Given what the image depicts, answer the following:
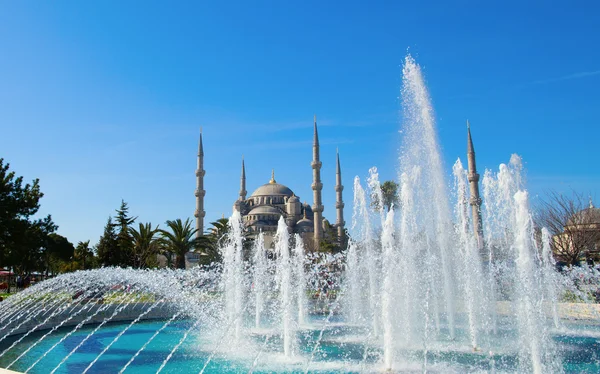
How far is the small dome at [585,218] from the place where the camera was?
90.7ft

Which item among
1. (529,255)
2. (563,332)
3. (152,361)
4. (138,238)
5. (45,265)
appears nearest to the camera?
(529,255)

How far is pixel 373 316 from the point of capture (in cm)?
1164

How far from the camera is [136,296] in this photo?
20.0 meters

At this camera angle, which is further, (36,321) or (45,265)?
(45,265)

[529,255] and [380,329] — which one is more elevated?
[529,255]

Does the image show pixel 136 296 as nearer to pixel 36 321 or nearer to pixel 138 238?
pixel 36 321

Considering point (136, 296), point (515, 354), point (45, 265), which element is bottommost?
point (515, 354)

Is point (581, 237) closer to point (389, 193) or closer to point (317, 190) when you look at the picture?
point (389, 193)

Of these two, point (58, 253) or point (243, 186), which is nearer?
point (58, 253)

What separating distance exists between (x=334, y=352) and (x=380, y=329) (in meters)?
2.08

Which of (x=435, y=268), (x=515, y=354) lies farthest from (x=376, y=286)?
(x=515, y=354)

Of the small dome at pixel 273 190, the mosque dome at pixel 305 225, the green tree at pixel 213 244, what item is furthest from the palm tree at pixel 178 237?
the small dome at pixel 273 190

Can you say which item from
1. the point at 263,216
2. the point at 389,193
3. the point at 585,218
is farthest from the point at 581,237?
the point at 263,216

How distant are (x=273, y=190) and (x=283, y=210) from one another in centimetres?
499
